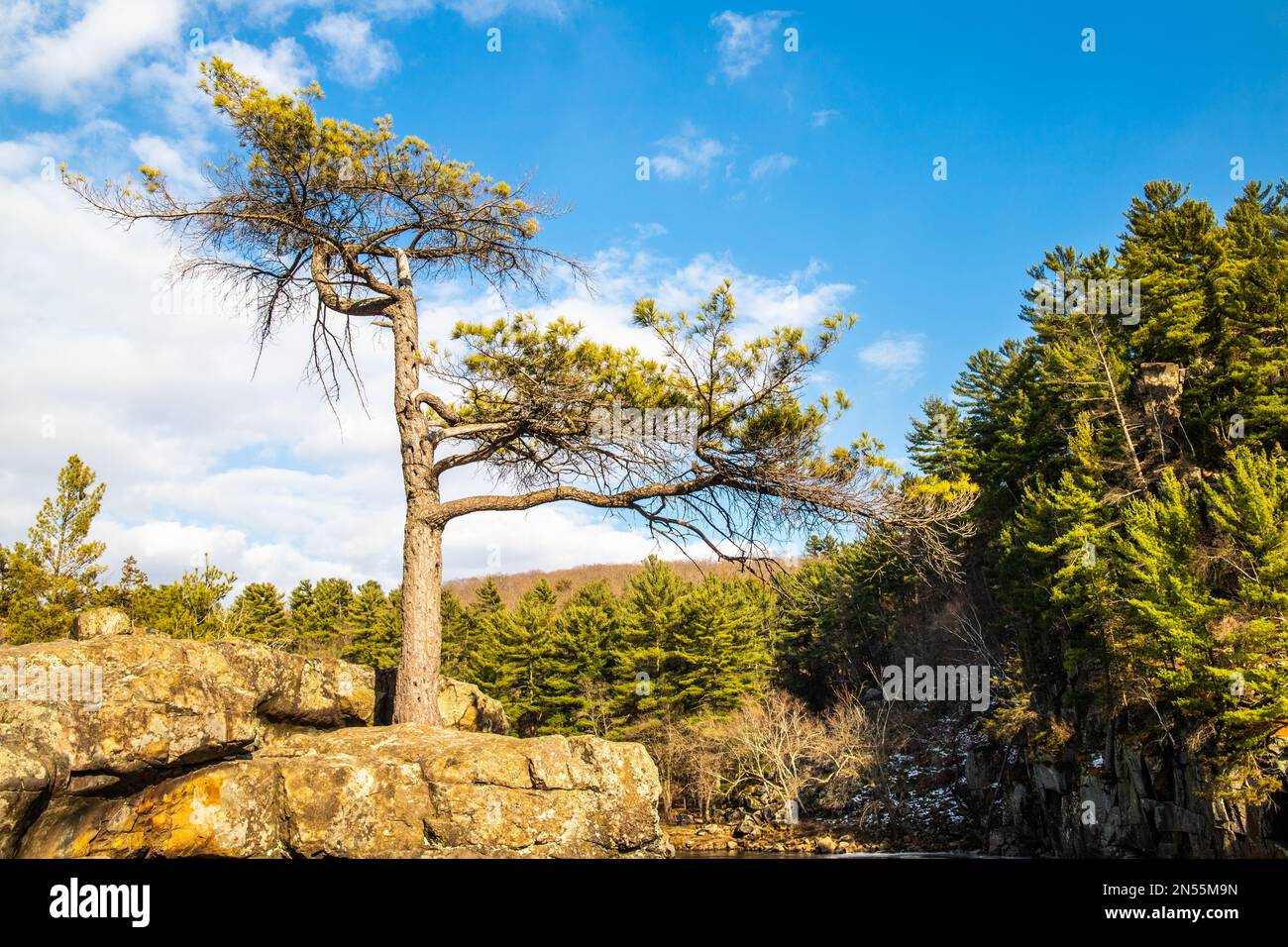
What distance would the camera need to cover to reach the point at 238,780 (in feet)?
21.3

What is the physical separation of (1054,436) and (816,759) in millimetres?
20095

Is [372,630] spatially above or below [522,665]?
above

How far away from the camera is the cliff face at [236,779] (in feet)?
19.7

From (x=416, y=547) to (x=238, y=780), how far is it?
12.6 ft

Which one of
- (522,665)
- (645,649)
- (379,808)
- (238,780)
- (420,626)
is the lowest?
(522,665)

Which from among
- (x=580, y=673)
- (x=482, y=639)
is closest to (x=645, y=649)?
(x=580, y=673)

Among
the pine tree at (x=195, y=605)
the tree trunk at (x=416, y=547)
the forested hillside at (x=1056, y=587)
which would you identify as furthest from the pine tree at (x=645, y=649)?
the tree trunk at (x=416, y=547)

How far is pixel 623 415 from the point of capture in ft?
31.9

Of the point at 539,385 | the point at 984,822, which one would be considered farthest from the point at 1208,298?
the point at 539,385

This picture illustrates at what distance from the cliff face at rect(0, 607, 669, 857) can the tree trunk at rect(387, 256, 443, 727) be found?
5.52 feet

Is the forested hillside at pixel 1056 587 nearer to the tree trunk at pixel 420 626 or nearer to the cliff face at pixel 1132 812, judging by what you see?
the cliff face at pixel 1132 812

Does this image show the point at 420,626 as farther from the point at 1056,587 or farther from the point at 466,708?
the point at 1056,587

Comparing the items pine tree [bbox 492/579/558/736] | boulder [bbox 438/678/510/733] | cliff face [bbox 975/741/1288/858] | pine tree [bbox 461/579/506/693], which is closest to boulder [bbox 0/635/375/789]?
boulder [bbox 438/678/510/733]
